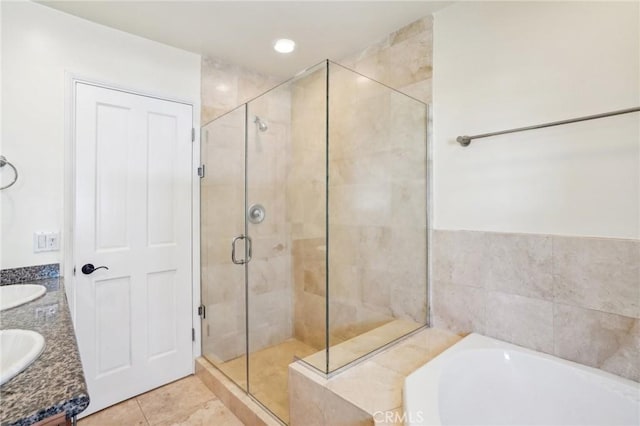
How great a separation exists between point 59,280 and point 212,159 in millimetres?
1214

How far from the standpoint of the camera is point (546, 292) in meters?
1.52

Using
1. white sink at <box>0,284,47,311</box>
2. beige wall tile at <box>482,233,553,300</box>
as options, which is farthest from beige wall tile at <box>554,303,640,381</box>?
white sink at <box>0,284,47,311</box>

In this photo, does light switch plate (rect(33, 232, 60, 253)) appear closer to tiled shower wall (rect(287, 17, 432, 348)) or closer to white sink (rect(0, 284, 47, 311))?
white sink (rect(0, 284, 47, 311))

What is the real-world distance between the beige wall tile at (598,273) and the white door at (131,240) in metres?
2.35

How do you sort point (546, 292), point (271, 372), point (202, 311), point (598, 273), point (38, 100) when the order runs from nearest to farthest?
point (598, 273), point (546, 292), point (38, 100), point (271, 372), point (202, 311)

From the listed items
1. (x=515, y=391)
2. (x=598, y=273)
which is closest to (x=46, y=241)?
(x=515, y=391)

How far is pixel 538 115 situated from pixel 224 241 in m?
2.13

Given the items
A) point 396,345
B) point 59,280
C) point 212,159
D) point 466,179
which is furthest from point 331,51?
point 59,280

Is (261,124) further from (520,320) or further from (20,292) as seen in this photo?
(520,320)

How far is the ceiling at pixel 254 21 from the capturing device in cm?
184

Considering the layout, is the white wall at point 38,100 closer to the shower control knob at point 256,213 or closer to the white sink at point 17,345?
the white sink at point 17,345

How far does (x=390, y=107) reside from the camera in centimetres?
204

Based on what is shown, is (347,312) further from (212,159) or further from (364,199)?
(212,159)

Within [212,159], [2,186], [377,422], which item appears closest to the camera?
[377,422]
